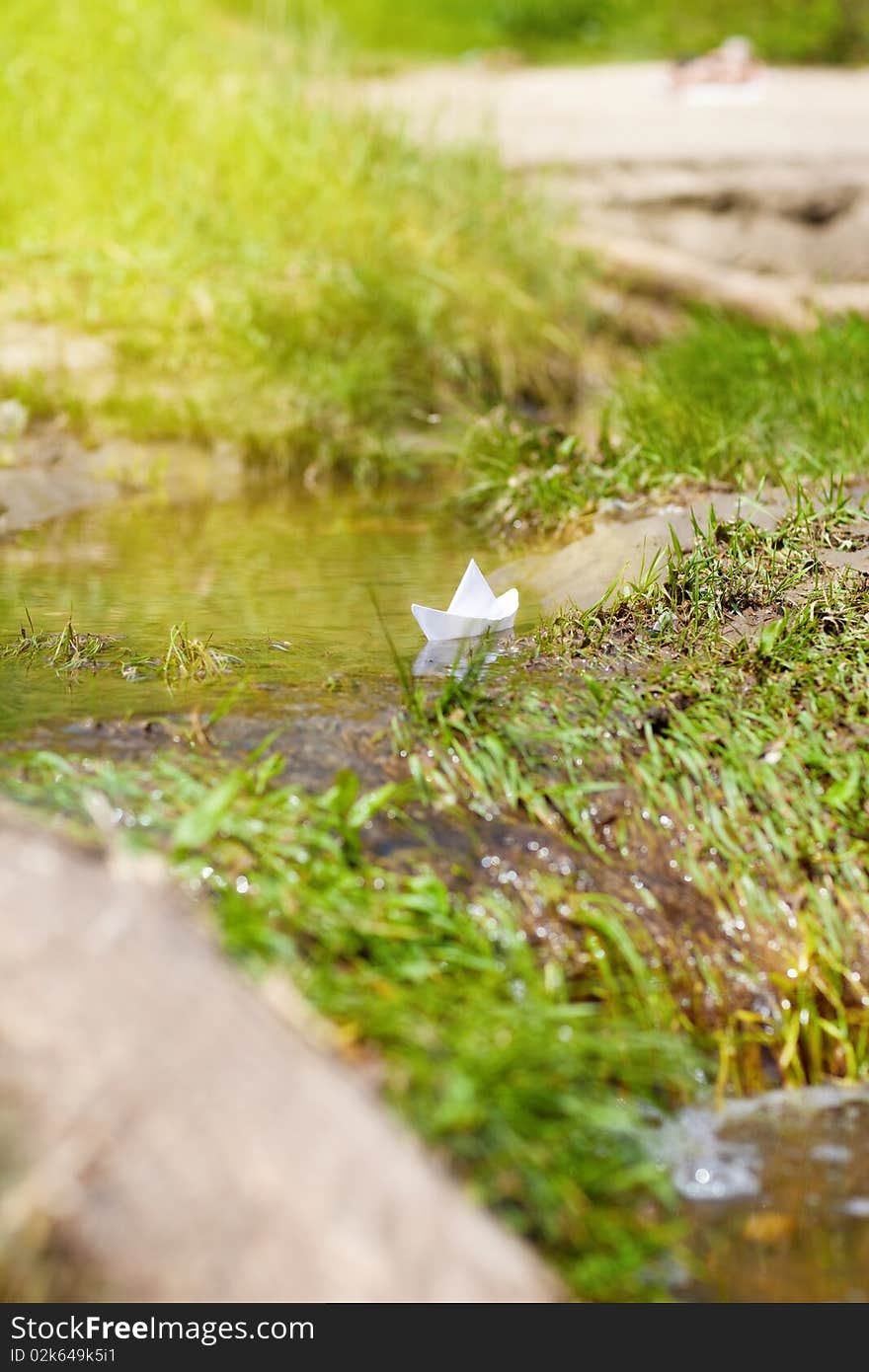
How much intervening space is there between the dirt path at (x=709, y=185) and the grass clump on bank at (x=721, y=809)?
19.2ft

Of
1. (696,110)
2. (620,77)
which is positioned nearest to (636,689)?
(696,110)

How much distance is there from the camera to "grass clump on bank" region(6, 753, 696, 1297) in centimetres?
223

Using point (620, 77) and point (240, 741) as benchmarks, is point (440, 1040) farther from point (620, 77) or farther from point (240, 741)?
point (620, 77)

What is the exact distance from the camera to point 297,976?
245 centimetres

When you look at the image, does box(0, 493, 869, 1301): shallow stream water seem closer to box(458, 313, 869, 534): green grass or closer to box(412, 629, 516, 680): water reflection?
box(412, 629, 516, 680): water reflection

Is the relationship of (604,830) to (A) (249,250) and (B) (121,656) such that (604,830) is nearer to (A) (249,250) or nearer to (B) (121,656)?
(B) (121,656)

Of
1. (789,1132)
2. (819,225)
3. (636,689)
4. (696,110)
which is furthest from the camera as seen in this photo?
(696,110)

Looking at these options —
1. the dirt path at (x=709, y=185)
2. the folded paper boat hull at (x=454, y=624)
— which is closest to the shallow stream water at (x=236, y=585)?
the folded paper boat hull at (x=454, y=624)

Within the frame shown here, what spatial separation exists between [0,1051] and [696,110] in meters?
10.9

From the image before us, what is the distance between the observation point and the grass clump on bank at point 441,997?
223 centimetres

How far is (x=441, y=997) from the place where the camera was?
254 cm

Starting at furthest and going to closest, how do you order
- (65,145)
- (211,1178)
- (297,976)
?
1. (65,145)
2. (297,976)
3. (211,1178)

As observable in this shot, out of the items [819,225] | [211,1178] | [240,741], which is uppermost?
[211,1178]

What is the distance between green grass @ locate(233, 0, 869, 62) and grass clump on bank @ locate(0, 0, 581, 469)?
24.6 feet
